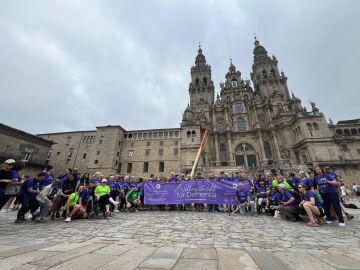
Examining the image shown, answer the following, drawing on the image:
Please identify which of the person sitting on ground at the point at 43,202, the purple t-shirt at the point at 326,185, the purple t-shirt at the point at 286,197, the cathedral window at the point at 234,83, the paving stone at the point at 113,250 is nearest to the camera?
the paving stone at the point at 113,250

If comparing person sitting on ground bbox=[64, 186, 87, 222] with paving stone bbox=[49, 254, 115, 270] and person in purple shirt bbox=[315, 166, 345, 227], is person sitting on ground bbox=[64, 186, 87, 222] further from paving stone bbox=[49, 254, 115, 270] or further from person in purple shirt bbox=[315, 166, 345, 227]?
person in purple shirt bbox=[315, 166, 345, 227]

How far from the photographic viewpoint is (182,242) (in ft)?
12.5

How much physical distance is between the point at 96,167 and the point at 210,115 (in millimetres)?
28097

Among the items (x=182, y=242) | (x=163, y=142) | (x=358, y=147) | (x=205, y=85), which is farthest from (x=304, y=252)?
(x=205, y=85)

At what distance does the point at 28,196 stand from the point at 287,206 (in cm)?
1023

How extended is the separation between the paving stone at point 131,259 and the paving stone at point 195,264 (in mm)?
625

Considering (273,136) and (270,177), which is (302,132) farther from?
(270,177)

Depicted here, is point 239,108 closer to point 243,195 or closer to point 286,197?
point 243,195

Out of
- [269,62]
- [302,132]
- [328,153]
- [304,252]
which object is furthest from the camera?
[269,62]

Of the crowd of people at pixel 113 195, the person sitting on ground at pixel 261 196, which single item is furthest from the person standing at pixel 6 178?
the person sitting on ground at pixel 261 196

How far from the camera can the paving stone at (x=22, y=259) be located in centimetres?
230

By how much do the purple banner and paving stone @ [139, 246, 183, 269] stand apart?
6690 mm

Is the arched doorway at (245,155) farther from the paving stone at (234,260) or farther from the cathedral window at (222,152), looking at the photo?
the paving stone at (234,260)

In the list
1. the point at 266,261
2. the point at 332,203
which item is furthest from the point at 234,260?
the point at 332,203
